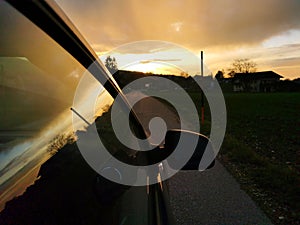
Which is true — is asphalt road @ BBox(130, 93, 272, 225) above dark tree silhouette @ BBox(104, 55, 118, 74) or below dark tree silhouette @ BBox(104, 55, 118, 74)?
below

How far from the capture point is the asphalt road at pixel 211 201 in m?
3.55

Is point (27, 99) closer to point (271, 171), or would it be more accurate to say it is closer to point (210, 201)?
point (210, 201)

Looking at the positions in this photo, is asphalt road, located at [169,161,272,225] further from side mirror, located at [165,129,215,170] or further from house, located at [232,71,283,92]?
house, located at [232,71,283,92]

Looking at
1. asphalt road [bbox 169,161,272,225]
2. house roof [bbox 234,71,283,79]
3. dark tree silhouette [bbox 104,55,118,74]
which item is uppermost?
house roof [bbox 234,71,283,79]

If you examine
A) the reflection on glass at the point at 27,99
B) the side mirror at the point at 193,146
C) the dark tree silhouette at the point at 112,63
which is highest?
the dark tree silhouette at the point at 112,63

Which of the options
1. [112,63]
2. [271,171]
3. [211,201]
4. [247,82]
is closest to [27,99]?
[112,63]

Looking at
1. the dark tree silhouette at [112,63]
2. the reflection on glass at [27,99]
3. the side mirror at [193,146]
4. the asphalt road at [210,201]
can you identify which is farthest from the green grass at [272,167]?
the reflection on glass at [27,99]

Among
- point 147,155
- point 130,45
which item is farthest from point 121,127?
point 130,45

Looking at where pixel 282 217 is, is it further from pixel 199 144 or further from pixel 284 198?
pixel 199 144

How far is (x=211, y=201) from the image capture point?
162 inches

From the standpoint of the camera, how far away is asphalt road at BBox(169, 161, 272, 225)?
355 cm

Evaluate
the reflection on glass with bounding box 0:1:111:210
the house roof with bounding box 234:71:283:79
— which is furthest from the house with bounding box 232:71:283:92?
the reflection on glass with bounding box 0:1:111:210

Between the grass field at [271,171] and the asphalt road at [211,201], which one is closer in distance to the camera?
the asphalt road at [211,201]

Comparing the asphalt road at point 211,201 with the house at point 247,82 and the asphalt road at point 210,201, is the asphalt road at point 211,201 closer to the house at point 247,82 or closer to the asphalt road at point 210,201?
the asphalt road at point 210,201
